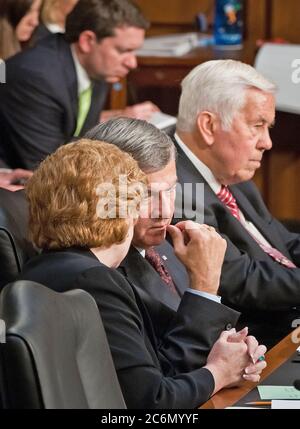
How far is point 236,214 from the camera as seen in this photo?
118 inches

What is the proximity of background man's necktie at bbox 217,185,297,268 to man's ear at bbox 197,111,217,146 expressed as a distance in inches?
7.2

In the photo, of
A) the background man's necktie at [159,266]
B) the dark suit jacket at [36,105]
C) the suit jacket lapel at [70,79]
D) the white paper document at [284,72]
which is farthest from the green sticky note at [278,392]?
the white paper document at [284,72]

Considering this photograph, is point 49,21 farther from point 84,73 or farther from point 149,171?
point 149,171

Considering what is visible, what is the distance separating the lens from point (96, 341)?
Result: 1735mm

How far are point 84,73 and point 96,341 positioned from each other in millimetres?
2462

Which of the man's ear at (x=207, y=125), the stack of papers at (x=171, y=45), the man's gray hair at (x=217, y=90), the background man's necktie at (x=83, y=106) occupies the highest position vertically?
the man's gray hair at (x=217, y=90)

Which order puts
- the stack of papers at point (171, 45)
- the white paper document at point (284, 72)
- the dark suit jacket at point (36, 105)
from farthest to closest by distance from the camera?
the stack of papers at point (171, 45)
the white paper document at point (284, 72)
the dark suit jacket at point (36, 105)

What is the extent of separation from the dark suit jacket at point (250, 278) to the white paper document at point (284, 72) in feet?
5.44

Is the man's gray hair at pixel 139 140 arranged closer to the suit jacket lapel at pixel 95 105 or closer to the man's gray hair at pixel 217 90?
the man's gray hair at pixel 217 90

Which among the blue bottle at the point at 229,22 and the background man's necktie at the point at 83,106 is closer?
the background man's necktie at the point at 83,106

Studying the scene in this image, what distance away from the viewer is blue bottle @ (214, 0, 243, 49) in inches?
193

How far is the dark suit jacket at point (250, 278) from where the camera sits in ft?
9.18

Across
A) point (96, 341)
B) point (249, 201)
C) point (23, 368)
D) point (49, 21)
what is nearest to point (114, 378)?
point (96, 341)

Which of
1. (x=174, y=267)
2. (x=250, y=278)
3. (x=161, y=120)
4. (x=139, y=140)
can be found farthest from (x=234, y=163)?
(x=161, y=120)
